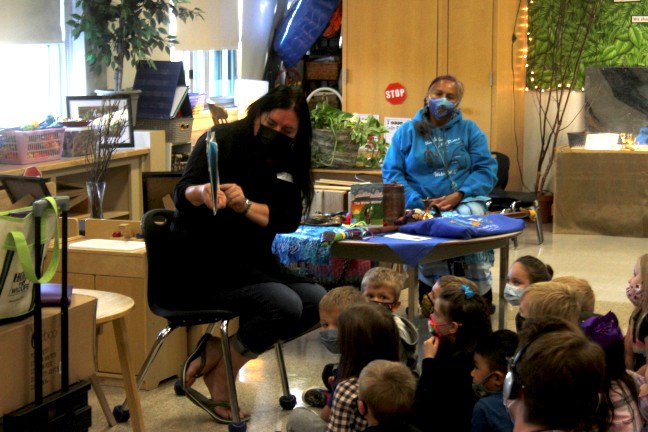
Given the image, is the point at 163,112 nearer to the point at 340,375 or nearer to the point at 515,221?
the point at 515,221

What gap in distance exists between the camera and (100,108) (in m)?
6.15

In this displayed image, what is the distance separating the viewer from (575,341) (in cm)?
212

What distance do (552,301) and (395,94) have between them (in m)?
5.56

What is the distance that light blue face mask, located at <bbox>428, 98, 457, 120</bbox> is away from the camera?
16.1 ft

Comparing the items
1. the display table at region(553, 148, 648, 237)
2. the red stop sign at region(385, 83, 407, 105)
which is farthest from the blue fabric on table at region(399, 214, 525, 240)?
the red stop sign at region(385, 83, 407, 105)

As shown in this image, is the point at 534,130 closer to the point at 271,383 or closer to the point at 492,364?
the point at 271,383

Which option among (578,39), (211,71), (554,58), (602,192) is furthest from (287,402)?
(578,39)

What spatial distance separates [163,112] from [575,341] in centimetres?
481

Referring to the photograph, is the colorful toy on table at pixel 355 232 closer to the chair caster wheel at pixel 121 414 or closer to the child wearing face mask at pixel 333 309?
the child wearing face mask at pixel 333 309

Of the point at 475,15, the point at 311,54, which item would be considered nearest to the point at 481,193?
the point at 475,15

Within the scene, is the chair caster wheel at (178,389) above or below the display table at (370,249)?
below

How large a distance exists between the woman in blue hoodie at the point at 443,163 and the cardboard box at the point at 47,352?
2361 millimetres

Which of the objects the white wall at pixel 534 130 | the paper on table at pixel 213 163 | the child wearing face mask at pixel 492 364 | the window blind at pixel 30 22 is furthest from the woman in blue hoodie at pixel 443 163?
the white wall at pixel 534 130

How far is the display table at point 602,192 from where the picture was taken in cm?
776
